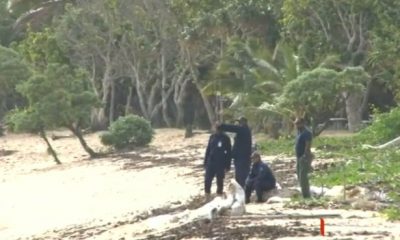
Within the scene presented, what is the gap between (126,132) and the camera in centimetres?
3288

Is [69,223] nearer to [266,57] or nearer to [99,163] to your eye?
[99,163]

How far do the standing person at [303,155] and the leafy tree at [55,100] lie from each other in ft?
58.3

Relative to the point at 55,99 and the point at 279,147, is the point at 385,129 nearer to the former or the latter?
the point at 279,147

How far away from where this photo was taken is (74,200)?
2039 cm

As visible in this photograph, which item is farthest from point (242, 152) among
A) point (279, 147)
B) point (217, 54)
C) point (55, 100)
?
point (217, 54)

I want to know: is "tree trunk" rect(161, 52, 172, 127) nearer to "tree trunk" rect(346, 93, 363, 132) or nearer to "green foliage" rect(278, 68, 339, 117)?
"tree trunk" rect(346, 93, 363, 132)

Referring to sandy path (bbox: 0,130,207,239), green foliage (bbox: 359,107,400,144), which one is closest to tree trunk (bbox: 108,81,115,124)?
sandy path (bbox: 0,130,207,239)

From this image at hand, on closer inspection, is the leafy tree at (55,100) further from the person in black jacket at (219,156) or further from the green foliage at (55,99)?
the person in black jacket at (219,156)

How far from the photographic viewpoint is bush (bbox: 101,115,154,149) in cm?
3284

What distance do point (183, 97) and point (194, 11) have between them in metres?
7.78

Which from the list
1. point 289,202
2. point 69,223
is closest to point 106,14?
point 69,223

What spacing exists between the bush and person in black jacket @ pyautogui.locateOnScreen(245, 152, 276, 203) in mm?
18794

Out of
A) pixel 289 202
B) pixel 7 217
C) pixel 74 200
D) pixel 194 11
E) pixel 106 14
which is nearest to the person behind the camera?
pixel 289 202

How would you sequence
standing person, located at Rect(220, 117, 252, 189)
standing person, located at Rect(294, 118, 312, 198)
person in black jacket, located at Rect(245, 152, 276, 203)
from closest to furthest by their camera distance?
standing person, located at Rect(294, 118, 312, 198) < person in black jacket, located at Rect(245, 152, 276, 203) < standing person, located at Rect(220, 117, 252, 189)
